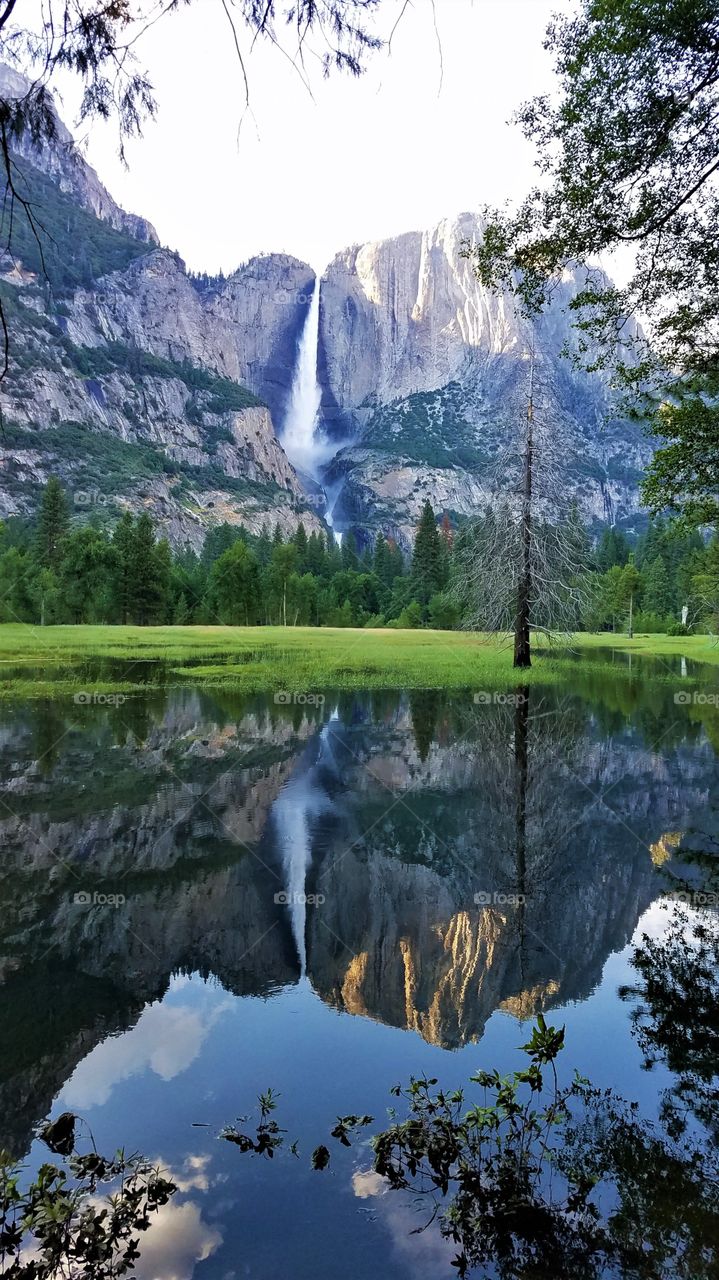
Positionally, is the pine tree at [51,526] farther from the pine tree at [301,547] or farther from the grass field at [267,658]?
the pine tree at [301,547]

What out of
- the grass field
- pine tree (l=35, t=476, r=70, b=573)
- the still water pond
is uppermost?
pine tree (l=35, t=476, r=70, b=573)

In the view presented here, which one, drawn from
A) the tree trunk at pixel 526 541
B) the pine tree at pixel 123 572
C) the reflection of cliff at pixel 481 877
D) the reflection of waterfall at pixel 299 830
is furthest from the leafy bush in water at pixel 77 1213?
the pine tree at pixel 123 572

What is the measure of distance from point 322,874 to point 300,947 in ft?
5.77

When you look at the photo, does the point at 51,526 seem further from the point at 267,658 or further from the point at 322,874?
the point at 322,874

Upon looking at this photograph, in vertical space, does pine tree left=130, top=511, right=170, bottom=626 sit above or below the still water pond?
above

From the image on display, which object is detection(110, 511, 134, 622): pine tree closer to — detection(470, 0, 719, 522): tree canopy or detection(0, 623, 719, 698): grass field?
detection(0, 623, 719, 698): grass field

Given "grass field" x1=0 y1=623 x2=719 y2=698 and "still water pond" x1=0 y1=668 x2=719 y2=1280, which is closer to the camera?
"still water pond" x1=0 y1=668 x2=719 y2=1280

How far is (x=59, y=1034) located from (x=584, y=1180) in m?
3.76

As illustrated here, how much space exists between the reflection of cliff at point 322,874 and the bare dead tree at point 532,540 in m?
17.7

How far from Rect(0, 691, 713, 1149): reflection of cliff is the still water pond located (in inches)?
1.3

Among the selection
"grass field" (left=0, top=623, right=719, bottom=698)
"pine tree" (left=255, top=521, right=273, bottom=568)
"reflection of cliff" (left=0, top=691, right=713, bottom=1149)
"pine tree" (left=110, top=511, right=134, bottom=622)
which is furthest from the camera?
"pine tree" (left=255, top=521, right=273, bottom=568)

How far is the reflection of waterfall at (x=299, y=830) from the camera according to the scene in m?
7.24

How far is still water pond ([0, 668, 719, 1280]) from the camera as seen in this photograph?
12.6 feet

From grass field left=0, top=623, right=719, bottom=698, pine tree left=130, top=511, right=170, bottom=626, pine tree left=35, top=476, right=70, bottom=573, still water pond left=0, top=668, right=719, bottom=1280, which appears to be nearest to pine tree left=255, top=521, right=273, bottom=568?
pine tree left=35, top=476, right=70, bottom=573
